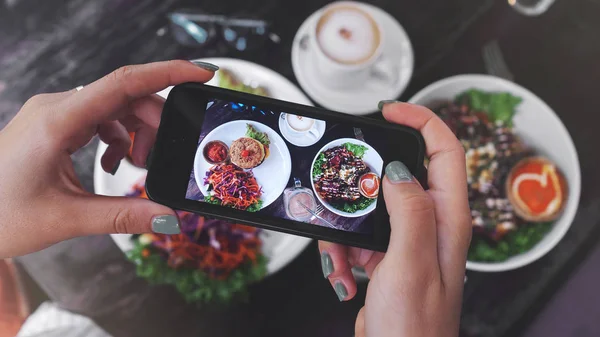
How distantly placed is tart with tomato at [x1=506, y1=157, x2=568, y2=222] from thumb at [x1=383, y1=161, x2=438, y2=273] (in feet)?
1.53

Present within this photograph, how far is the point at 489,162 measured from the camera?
106cm

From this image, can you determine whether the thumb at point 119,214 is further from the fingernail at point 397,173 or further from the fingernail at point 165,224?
the fingernail at point 397,173

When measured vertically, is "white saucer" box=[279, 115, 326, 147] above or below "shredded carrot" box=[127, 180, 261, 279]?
above

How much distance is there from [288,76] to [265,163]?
414mm

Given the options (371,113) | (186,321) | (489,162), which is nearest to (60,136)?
(186,321)

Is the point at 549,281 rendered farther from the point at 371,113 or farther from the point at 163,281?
the point at 163,281

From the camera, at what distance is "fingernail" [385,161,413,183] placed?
69 cm

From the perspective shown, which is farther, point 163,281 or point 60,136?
point 163,281

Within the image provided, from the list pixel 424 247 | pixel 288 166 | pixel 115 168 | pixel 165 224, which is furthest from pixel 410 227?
pixel 115 168

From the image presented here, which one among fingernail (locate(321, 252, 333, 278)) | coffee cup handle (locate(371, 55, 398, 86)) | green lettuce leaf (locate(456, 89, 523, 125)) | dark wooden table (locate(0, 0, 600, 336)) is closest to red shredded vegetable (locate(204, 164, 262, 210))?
fingernail (locate(321, 252, 333, 278))

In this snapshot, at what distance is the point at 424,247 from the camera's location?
2.17ft

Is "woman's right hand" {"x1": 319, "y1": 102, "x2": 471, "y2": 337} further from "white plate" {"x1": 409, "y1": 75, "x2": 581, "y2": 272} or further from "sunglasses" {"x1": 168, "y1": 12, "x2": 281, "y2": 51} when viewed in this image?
"sunglasses" {"x1": 168, "y1": 12, "x2": 281, "y2": 51}

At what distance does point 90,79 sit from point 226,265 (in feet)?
1.80

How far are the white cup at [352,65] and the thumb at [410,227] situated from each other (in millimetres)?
376
